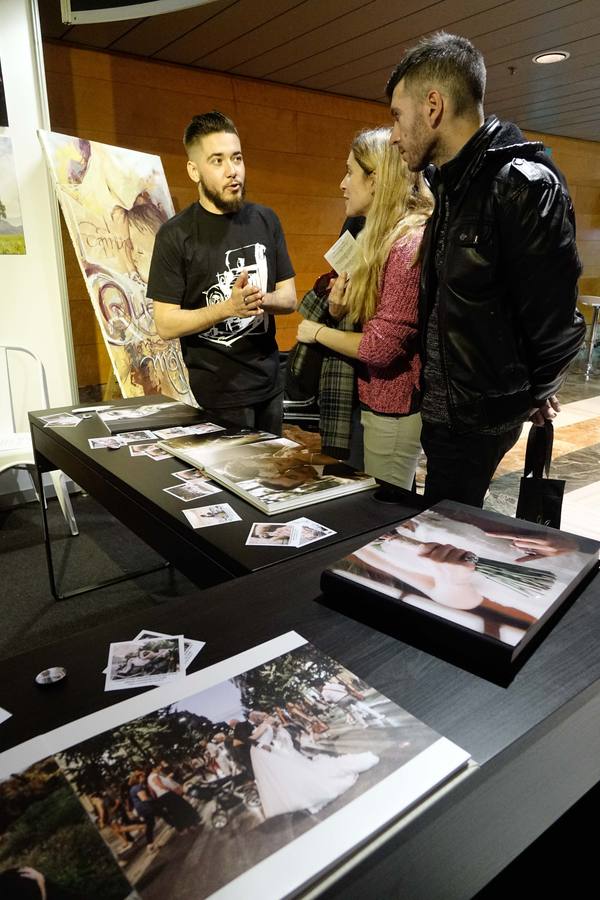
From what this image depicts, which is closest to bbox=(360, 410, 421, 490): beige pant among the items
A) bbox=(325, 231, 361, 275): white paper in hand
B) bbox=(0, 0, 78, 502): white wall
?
bbox=(325, 231, 361, 275): white paper in hand

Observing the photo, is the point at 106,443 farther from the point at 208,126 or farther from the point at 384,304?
the point at 208,126

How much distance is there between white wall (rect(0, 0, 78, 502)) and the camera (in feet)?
8.86

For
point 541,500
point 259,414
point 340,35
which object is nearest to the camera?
point 541,500

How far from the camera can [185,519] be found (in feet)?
3.53

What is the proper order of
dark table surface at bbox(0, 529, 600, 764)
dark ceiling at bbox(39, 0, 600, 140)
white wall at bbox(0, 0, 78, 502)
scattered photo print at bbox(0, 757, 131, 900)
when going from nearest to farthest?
scattered photo print at bbox(0, 757, 131, 900)
dark table surface at bbox(0, 529, 600, 764)
white wall at bbox(0, 0, 78, 502)
dark ceiling at bbox(39, 0, 600, 140)

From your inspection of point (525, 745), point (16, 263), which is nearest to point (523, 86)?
point (16, 263)

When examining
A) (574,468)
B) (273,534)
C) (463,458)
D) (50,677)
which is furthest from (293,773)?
(574,468)

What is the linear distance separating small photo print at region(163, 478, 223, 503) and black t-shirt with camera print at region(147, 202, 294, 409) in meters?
0.80

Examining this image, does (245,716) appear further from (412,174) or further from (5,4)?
(5,4)

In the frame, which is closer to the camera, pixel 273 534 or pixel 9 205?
pixel 273 534

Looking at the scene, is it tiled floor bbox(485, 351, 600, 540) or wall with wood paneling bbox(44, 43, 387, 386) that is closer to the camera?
tiled floor bbox(485, 351, 600, 540)

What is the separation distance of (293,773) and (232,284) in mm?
1704

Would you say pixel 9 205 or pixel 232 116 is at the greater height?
pixel 232 116

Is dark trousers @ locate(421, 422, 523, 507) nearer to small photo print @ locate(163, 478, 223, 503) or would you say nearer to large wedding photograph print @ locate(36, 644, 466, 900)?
small photo print @ locate(163, 478, 223, 503)
